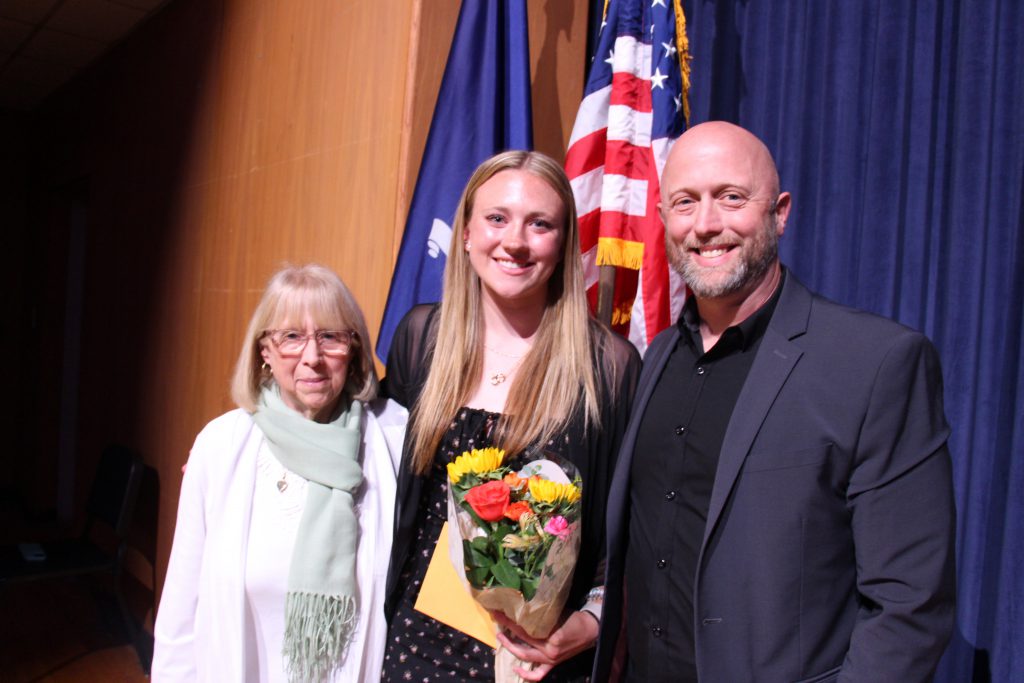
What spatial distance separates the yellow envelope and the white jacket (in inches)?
11.8

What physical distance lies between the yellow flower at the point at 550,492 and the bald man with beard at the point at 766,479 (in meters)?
0.22

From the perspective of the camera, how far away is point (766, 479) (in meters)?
1.28

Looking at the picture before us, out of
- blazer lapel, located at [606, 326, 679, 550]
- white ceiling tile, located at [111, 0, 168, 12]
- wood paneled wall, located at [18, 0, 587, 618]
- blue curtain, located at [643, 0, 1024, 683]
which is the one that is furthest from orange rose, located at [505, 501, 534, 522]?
white ceiling tile, located at [111, 0, 168, 12]

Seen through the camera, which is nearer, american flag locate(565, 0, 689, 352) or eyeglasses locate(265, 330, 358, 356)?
eyeglasses locate(265, 330, 358, 356)

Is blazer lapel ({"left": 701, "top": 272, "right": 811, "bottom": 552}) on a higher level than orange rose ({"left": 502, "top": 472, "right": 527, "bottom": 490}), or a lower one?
higher

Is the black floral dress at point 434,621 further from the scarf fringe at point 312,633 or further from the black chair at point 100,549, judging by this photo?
the black chair at point 100,549

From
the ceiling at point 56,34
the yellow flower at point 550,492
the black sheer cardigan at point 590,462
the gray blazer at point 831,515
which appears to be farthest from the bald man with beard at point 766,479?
the ceiling at point 56,34

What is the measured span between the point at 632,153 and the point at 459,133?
627 mm

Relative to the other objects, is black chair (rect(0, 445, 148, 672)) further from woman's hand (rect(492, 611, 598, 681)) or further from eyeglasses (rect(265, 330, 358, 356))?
woman's hand (rect(492, 611, 598, 681))

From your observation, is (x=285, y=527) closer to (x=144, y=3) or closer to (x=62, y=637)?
(x=62, y=637)

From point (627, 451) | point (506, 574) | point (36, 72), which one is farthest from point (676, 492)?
point (36, 72)

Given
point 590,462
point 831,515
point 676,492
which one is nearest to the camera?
point 831,515

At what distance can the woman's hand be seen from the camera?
1526 millimetres

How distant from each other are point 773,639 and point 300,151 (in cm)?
297
